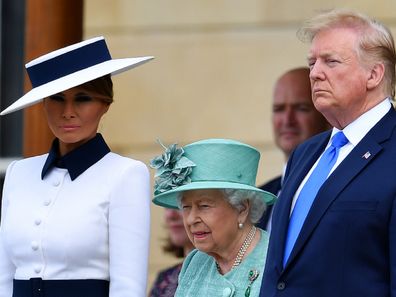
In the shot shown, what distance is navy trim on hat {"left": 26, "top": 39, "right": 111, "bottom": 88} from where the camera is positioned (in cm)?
445

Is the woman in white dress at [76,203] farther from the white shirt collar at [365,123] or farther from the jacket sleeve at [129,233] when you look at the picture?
the white shirt collar at [365,123]

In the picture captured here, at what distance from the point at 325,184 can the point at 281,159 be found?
317 centimetres

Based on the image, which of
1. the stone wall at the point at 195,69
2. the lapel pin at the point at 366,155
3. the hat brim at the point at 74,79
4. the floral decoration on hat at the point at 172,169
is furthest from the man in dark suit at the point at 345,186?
the stone wall at the point at 195,69

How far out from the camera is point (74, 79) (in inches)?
171

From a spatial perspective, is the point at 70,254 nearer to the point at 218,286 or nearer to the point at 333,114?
the point at 218,286

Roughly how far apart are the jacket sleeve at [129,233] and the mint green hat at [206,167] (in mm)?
108

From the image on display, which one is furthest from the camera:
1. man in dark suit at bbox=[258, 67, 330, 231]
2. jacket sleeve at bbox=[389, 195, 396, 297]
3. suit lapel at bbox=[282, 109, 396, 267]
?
man in dark suit at bbox=[258, 67, 330, 231]

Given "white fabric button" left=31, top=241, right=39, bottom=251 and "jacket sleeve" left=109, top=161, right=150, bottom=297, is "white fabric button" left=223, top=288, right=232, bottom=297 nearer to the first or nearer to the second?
"jacket sleeve" left=109, top=161, right=150, bottom=297

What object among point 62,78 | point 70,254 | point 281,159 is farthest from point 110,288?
point 281,159

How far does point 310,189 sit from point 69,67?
3.18ft

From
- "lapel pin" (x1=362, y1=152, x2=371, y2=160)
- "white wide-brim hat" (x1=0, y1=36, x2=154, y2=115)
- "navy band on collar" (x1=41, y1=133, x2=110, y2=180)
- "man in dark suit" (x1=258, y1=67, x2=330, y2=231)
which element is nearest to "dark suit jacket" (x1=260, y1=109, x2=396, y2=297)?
"lapel pin" (x1=362, y1=152, x2=371, y2=160)

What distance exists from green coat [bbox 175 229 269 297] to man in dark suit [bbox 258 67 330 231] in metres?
1.37

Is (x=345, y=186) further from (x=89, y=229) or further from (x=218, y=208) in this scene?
(x=89, y=229)

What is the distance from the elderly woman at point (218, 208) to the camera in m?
4.25
